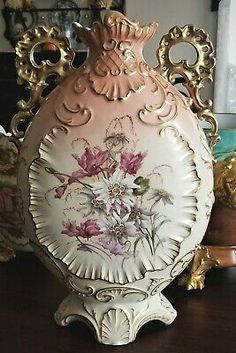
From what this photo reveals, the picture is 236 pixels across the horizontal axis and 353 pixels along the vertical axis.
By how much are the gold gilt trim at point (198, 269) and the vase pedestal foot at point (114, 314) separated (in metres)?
0.07

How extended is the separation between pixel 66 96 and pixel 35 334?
0.21 m

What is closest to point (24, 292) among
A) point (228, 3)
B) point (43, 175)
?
point (43, 175)

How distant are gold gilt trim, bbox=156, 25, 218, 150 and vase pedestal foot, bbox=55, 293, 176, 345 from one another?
183 millimetres

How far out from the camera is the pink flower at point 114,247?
0.45 meters

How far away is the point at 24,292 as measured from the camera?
58 cm

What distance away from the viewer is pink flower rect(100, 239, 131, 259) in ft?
1.47

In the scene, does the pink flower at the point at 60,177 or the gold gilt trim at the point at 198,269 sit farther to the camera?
the gold gilt trim at the point at 198,269

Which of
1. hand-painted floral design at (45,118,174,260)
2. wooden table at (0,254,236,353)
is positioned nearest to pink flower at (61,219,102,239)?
hand-painted floral design at (45,118,174,260)

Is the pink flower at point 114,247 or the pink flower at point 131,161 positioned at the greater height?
the pink flower at point 131,161

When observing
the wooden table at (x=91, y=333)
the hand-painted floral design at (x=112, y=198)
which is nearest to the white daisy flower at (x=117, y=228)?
the hand-painted floral design at (x=112, y=198)

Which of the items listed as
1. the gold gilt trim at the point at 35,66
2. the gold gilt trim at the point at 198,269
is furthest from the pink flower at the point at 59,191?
the gold gilt trim at the point at 198,269

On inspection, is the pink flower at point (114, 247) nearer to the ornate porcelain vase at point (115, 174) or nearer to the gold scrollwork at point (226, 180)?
the ornate porcelain vase at point (115, 174)

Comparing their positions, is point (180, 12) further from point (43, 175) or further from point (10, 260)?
point (43, 175)

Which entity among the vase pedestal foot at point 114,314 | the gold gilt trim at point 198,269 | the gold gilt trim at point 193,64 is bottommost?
the gold gilt trim at point 198,269
